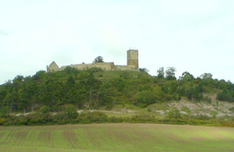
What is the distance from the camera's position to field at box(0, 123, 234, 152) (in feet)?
103

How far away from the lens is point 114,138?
3672 centimetres

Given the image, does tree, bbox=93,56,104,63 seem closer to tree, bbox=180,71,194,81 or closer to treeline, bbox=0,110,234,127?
tree, bbox=180,71,194,81

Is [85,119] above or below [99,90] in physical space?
below

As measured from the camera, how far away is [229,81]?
9644cm

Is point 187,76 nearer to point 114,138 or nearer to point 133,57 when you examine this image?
point 133,57

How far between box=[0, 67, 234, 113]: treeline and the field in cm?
1537

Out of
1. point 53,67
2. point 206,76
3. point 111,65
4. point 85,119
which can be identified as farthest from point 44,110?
point 206,76

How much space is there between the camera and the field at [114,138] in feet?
103

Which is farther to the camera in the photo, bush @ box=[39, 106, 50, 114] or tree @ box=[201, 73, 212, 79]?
tree @ box=[201, 73, 212, 79]

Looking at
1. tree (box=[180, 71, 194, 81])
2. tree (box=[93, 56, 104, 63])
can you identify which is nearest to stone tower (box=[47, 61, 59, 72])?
tree (box=[93, 56, 104, 63])

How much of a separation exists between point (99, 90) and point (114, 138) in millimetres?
27762

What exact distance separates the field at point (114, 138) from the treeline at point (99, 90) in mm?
15374

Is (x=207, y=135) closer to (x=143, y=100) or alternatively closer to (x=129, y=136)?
(x=129, y=136)

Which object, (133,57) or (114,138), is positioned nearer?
(114,138)
